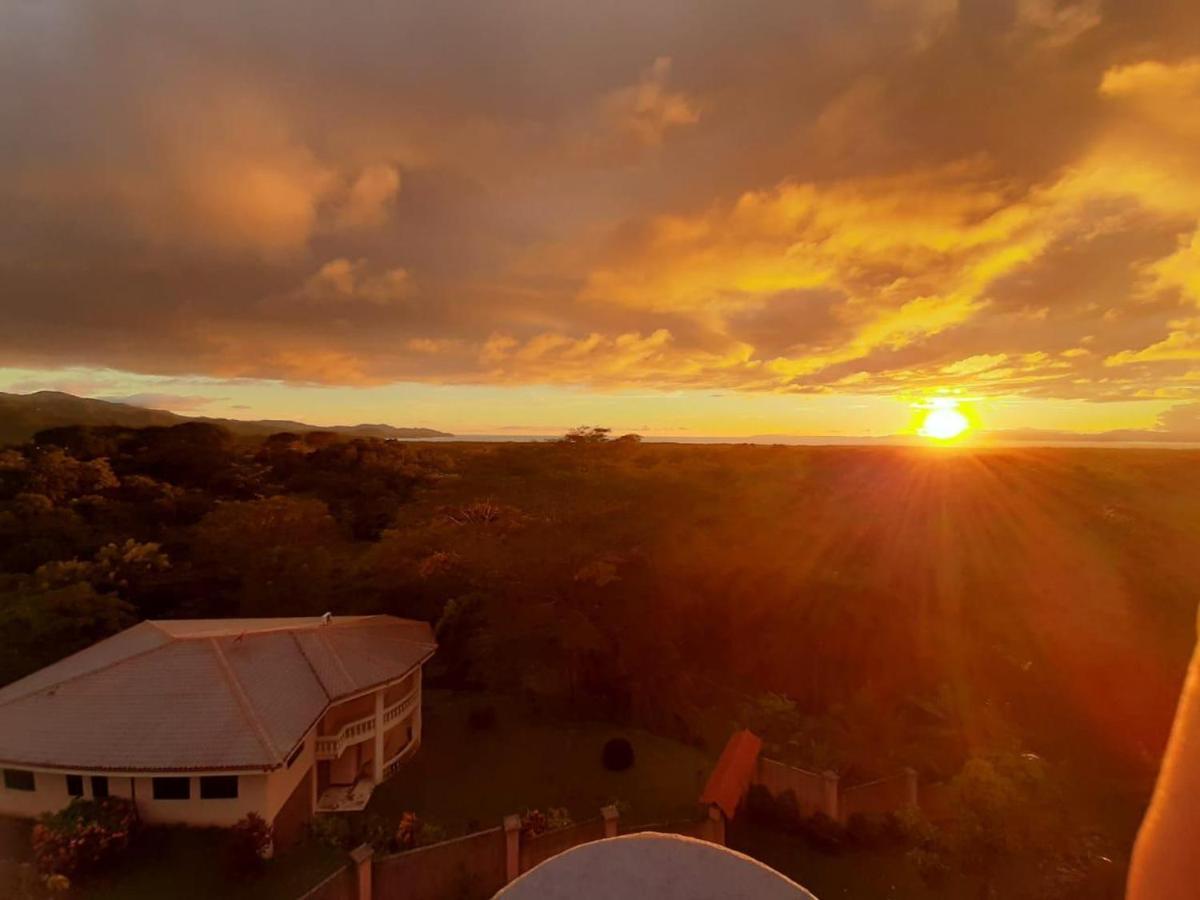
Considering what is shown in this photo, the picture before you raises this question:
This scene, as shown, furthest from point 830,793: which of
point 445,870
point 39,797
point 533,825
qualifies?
point 39,797

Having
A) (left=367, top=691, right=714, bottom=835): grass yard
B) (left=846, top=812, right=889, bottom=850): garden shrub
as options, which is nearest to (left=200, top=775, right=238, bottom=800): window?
(left=367, top=691, right=714, bottom=835): grass yard

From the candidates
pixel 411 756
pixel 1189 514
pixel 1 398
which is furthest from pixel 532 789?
pixel 1 398

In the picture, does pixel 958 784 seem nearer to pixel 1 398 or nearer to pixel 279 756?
pixel 279 756

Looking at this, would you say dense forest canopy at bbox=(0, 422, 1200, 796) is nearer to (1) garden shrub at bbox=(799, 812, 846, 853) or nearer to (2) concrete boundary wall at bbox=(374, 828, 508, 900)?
(1) garden shrub at bbox=(799, 812, 846, 853)

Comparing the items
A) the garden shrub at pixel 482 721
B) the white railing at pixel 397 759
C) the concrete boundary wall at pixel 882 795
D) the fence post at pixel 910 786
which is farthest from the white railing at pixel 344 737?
the fence post at pixel 910 786

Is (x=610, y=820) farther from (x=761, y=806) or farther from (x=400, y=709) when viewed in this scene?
(x=400, y=709)
